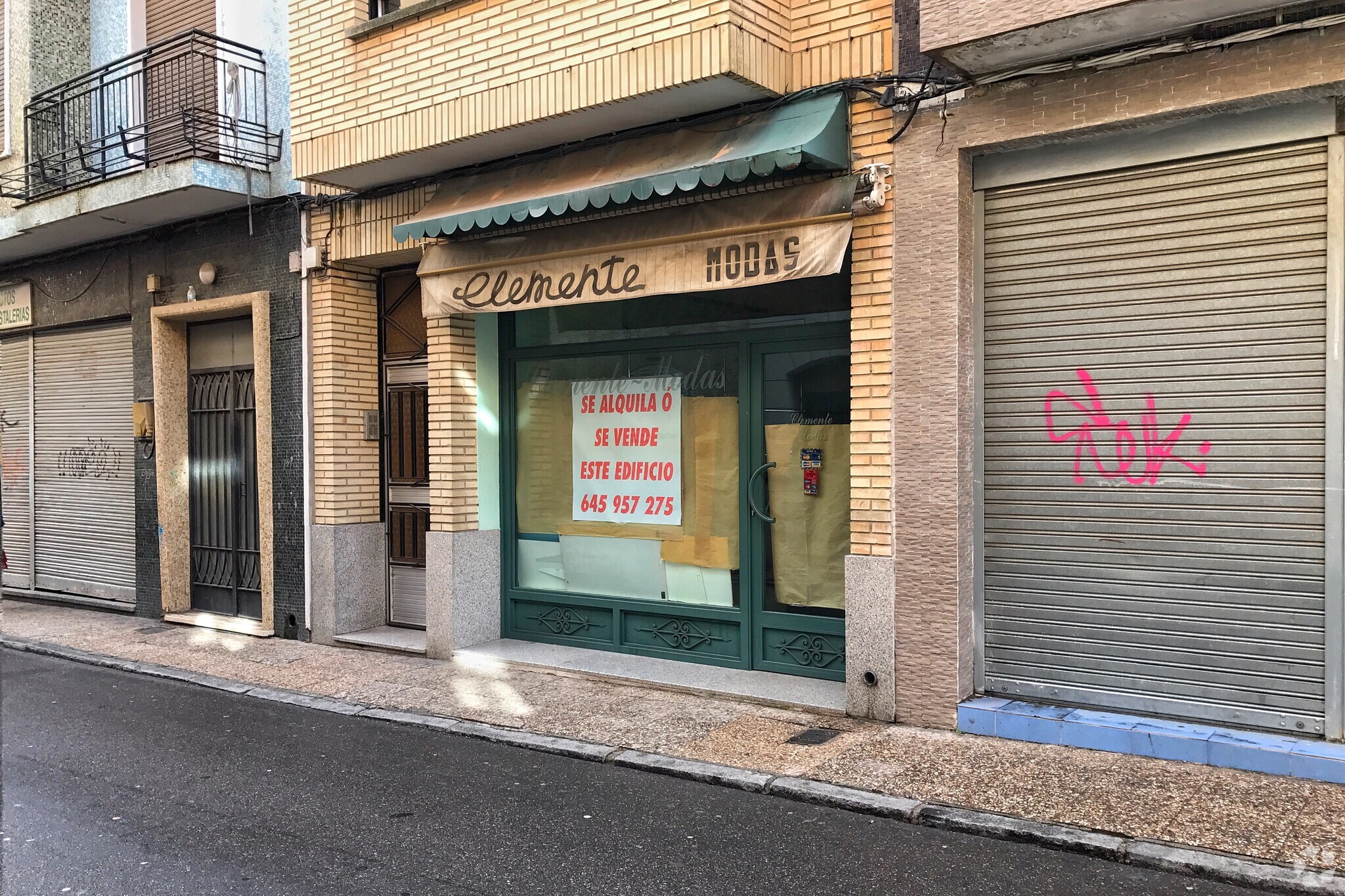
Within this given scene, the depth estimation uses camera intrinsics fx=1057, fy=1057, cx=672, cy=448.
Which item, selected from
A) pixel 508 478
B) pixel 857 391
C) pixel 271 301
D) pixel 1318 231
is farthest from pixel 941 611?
pixel 271 301

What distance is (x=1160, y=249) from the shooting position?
6.12 m

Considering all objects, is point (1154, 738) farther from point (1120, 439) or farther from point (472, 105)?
point (472, 105)

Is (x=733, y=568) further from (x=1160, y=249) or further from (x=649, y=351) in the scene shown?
(x=1160, y=249)

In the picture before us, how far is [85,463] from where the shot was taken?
43.3 ft

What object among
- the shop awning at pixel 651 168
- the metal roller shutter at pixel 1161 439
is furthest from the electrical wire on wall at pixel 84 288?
the metal roller shutter at pixel 1161 439

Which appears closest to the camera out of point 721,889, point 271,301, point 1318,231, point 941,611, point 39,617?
point 721,889

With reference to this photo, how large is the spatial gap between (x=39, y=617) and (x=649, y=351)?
340 inches

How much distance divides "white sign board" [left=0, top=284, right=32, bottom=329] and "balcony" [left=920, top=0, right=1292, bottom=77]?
12396mm

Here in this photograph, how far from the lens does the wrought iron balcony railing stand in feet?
34.6

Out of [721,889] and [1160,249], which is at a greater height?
[1160,249]

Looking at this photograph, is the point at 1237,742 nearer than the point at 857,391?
Yes

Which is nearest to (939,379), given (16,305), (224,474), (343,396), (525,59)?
(525,59)

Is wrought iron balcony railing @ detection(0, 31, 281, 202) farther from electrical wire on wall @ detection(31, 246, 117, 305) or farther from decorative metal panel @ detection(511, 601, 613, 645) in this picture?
decorative metal panel @ detection(511, 601, 613, 645)

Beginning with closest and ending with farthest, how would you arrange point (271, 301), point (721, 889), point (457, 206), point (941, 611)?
point (721, 889) → point (941, 611) → point (457, 206) → point (271, 301)
